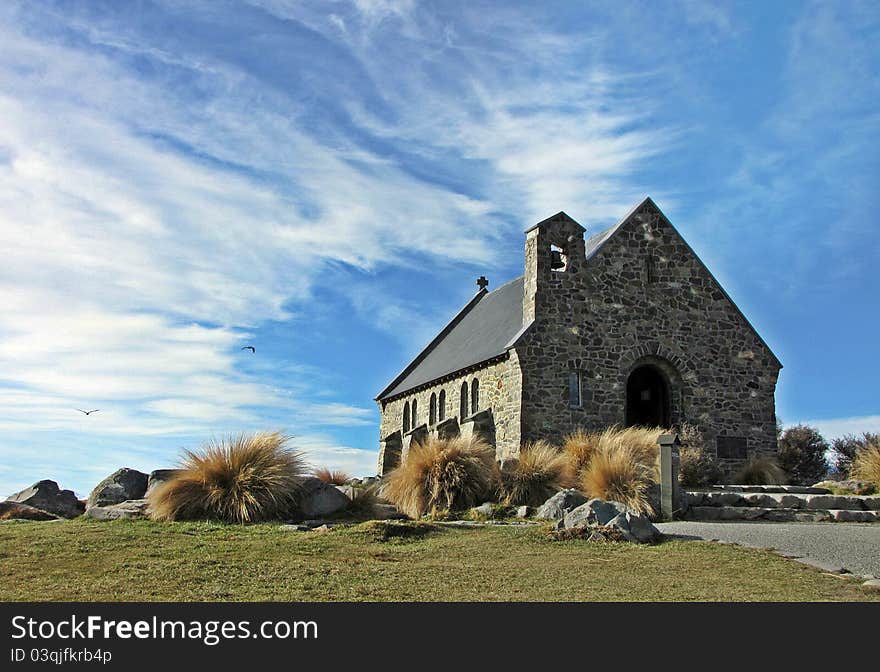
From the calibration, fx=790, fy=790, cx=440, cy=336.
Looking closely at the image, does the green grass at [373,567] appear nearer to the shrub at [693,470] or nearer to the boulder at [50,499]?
the boulder at [50,499]

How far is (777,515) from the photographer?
17516 millimetres

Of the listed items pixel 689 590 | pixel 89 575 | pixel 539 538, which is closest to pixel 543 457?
pixel 539 538

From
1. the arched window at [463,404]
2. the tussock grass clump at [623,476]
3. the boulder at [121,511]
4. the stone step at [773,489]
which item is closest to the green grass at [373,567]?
the boulder at [121,511]

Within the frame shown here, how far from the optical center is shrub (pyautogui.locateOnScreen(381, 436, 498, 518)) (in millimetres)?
17359

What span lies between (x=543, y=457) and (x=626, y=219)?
1031 centimetres

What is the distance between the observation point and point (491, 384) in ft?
84.9

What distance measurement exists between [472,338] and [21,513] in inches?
745

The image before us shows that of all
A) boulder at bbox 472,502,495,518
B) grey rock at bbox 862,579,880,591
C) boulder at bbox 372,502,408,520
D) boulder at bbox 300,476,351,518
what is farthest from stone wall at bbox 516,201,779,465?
grey rock at bbox 862,579,880,591

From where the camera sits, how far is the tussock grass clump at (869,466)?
66.7ft

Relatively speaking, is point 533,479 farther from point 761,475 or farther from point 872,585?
point 761,475

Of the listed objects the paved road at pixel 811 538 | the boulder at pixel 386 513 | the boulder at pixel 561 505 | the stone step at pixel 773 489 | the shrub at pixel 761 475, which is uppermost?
the shrub at pixel 761 475

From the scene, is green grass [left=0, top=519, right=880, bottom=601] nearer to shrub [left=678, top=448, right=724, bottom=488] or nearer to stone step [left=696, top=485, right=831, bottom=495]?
stone step [left=696, top=485, right=831, bottom=495]

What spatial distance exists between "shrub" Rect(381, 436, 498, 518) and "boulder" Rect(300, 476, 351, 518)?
1571 millimetres

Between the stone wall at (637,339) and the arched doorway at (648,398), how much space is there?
0.60m
